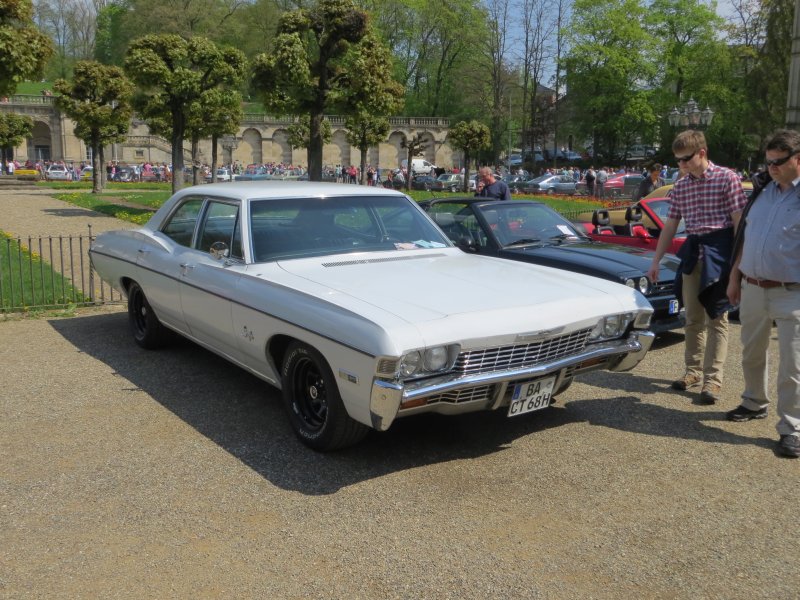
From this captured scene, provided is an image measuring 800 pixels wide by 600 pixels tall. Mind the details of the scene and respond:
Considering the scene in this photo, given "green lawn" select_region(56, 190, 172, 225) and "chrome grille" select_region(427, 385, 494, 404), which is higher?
"green lawn" select_region(56, 190, 172, 225)

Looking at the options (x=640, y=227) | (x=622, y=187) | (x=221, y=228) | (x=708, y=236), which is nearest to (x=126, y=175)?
(x=622, y=187)

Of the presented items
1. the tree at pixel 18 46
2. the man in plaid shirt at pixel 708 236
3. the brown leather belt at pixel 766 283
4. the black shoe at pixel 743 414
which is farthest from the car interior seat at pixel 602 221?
the tree at pixel 18 46

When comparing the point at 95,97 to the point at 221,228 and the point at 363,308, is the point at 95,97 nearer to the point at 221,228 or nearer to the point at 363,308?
the point at 221,228

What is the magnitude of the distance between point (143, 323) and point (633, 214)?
6585mm

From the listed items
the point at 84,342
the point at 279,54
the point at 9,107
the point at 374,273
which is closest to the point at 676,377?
the point at 374,273

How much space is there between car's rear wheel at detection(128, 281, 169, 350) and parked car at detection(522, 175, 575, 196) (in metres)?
32.8

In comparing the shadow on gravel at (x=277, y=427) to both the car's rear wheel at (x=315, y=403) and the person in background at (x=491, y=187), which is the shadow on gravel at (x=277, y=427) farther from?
the person in background at (x=491, y=187)

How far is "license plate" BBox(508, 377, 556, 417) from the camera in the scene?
4445 mm

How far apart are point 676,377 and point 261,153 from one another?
75356 millimetres

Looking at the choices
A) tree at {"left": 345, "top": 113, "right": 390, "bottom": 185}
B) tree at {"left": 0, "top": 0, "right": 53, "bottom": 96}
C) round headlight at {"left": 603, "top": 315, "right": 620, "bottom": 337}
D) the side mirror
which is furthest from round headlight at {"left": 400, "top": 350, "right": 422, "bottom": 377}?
tree at {"left": 345, "top": 113, "right": 390, "bottom": 185}

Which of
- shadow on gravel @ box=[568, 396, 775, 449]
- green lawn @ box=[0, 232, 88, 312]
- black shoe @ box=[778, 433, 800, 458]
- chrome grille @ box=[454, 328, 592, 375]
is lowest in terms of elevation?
shadow on gravel @ box=[568, 396, 775, 449]

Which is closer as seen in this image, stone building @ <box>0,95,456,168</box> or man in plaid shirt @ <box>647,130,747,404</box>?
man in plaid shirt @ <box>647,130,747,404</box>

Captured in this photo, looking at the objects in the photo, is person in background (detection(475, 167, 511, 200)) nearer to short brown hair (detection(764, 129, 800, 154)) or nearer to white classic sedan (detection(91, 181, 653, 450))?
white classic sedan (detection(91, 181, 653, 450))

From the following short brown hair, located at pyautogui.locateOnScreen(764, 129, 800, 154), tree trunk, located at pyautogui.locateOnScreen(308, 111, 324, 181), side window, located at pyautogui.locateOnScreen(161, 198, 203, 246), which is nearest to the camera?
short brown hair, located at pyautogui.locateOnScreen(764, 129, 800, 154)
